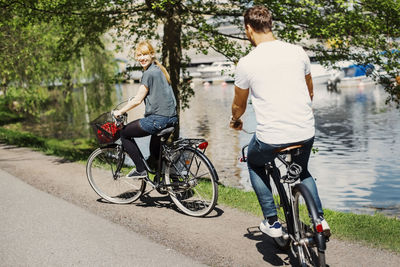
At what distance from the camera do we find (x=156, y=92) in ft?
20.0

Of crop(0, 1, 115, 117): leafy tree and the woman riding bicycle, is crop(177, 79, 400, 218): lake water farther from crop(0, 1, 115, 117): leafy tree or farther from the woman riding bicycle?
the woman riding bicycle

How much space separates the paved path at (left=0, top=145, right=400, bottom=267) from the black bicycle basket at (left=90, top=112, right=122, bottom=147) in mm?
879

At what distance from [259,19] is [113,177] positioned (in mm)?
3644

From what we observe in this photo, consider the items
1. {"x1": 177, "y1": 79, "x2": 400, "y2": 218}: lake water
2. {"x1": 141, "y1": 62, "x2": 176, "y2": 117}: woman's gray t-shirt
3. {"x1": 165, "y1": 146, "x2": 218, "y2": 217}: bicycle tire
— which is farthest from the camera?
{"x1": 177, "y1": 79, "x2": 400, "y2": 218}: lake water

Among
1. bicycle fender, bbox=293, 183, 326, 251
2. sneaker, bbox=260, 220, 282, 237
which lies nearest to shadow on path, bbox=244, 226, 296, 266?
sneaker, bbox=260, 220, 282, 237

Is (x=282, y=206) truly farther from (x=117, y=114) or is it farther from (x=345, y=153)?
(x=345, y=153)

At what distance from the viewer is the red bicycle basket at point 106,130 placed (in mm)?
6539

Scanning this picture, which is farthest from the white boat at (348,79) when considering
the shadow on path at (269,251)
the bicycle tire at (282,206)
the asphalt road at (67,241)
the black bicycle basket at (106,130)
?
the bicycle tire at (282,206)

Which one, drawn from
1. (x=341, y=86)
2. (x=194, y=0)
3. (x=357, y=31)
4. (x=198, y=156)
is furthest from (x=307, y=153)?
(x=341, y=86)

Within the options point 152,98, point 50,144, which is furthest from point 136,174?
point 50,144

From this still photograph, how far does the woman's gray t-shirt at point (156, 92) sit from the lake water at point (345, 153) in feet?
18.1

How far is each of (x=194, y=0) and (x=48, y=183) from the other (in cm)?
543

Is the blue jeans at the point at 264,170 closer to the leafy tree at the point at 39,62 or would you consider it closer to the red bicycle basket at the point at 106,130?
the red bicycle basket at the point at 106,130

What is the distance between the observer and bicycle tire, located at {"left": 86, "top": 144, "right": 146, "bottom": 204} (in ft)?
22.4
